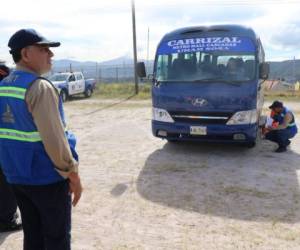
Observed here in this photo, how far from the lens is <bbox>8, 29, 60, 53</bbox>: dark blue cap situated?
2.25 m

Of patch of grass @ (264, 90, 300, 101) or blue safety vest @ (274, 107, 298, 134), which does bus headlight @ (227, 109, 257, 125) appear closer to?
blue safety vest @ (274, 107, 298, 134)

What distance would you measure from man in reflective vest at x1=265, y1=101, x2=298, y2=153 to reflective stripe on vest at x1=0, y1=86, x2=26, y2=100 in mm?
6127

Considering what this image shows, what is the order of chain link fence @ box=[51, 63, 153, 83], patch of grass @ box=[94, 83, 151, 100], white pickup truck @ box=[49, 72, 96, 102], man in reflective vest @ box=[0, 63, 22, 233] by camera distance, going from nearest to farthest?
man in reflective vest @ box=[0, 63, 22, 233] < white pickup truck @ box=[49, 72, 96, 102] < patch of grass @ box=[94, 83, 151, 100] < chain link fence @ box=[51, 63, 153, 83]

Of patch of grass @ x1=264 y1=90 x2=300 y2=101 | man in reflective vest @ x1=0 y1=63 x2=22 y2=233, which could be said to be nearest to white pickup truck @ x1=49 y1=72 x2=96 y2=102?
patch of grass @ x1=264 y1=90 x2=300 y2=101

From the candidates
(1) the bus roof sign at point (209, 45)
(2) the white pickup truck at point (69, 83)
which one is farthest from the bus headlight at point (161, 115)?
(2) the white pickup truck at point (69, 83)

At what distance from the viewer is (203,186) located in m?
5.45

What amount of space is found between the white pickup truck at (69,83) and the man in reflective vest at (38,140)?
58.3 feet

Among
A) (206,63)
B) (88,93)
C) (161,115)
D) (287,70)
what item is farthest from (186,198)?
(287,70)

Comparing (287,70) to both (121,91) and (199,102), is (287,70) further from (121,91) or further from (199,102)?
(199,102)

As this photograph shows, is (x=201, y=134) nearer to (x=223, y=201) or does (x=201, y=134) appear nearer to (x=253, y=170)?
(x=253, y=170)

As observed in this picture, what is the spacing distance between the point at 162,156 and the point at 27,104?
5.24 m

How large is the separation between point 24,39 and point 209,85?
492 cm

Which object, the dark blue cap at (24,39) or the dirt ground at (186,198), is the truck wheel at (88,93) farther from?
the dark blue cap at (24,39)

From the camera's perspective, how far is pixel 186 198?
498 cm
